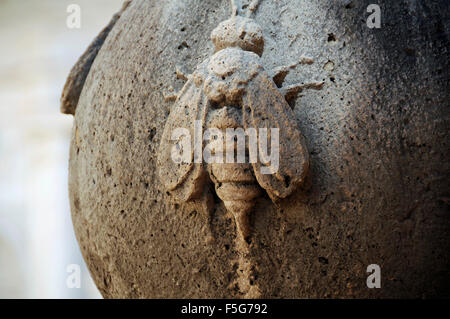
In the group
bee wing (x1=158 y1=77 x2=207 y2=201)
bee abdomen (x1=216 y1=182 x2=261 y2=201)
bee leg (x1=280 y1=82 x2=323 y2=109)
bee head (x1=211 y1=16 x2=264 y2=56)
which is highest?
bee head (x1=211 y1=16 x2=264 y2=56)

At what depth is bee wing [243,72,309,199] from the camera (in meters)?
1.28

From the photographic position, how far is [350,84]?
132 centimetres

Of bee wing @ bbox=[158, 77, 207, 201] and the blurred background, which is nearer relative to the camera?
bee wing @ bbox=[158, 77, 207, 201]

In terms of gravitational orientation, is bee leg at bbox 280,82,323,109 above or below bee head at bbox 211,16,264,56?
below

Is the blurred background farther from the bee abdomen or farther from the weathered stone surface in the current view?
the bee abdomen

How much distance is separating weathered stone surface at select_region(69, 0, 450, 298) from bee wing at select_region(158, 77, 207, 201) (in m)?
0.04

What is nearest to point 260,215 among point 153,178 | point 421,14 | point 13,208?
point 153,178

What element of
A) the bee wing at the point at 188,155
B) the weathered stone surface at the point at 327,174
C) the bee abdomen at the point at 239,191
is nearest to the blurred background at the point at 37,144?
the weathered stone surface at the point at 327,174

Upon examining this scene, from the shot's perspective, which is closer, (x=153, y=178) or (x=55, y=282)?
(x=153, y=178)

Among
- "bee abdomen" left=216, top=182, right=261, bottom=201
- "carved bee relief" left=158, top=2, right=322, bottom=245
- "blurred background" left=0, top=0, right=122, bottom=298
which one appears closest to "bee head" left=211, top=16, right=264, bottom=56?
"carved bee relief" left=158, top=2, right=322, bottom=245

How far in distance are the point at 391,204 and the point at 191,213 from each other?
0.43 metres
